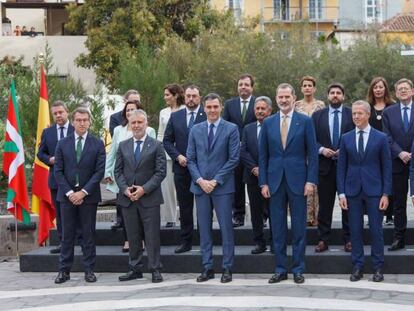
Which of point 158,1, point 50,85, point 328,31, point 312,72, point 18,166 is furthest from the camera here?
point 328,31

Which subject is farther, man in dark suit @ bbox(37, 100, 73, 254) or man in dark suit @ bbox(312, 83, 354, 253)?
man in dark suit @ bbox(37, 100, 73, 254)

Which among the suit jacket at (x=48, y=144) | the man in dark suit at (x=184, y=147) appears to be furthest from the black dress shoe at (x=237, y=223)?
the suit jacket at (x=48, y=144)

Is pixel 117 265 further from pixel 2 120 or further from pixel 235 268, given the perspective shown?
pixel 2 120

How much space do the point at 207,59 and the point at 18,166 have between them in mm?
19538

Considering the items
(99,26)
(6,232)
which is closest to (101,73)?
(99,26)

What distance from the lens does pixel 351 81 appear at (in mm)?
31406

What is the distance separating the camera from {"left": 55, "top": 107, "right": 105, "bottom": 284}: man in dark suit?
979cm

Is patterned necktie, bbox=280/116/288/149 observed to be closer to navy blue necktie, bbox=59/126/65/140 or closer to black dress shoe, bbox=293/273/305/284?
black dress shoe, bbox=293/273/305/284

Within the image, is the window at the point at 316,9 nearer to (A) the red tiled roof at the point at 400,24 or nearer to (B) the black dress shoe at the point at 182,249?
(A) the red tiled roof at the point at 400,24

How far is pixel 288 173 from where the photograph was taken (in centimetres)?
918

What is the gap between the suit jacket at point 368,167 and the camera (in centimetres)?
915

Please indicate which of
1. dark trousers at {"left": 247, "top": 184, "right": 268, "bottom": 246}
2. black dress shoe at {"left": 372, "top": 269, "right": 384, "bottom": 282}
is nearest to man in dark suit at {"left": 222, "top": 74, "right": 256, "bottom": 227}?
dark trousers at {"left": 247, "top": 184, "right": 268, "bottom": 246}

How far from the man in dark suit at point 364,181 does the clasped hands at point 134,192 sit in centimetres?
231

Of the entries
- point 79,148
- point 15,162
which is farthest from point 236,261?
point 15,162
